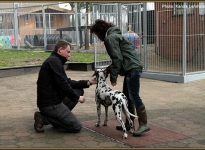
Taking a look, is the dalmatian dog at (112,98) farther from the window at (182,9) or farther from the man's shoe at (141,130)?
the window at (182,9)

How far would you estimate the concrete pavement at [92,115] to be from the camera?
4664 mm

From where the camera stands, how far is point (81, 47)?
18.2 m

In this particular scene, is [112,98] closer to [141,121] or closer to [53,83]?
[141,121]

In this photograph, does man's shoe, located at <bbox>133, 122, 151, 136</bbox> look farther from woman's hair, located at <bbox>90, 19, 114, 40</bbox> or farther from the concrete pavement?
woman's hair, located at <bbox>90, 19, 114, 40</bbox>

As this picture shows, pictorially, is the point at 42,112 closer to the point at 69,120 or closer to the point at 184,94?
the point at 69,120

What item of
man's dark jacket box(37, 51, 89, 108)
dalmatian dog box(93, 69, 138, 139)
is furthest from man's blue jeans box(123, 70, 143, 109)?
man's dark jacket box(37, 51, 89, 108)

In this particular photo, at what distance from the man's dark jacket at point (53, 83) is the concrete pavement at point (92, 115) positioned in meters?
0.57

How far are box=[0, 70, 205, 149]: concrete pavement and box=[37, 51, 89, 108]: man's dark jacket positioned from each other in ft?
1.88

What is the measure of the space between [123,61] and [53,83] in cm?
120

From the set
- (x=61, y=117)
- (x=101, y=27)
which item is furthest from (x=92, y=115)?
(x=101, y=27)

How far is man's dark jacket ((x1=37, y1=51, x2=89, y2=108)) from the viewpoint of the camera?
4949 mm

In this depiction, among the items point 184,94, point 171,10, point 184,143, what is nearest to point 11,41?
point 171,10

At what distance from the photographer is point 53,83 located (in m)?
5.10

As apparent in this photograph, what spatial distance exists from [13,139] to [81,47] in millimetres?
13689
